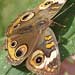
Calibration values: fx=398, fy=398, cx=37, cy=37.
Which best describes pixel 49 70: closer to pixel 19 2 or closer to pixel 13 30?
pixel 13 30

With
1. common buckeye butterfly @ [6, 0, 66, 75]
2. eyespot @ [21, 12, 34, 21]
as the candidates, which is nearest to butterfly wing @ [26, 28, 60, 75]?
common buckeye butterfly @ [6, 0, 66, 75]

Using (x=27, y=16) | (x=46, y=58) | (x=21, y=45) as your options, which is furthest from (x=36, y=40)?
(x=27, y=16)

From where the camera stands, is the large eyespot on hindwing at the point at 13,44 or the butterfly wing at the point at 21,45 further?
the large eyespot on hindwing at the point at 13,44

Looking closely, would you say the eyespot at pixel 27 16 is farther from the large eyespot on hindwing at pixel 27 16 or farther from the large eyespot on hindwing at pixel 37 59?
the large eyespot on hindwing at pixel 37 59

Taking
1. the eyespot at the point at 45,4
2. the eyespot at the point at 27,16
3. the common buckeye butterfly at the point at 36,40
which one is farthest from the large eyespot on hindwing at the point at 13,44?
the eyespot at the point at 45,4

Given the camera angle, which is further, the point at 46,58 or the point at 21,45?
the point at 21,45

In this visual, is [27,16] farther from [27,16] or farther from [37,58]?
[37,58]

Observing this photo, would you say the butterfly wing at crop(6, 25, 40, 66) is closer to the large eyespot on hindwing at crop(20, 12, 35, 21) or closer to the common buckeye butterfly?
A: the common buckeye butterfly
